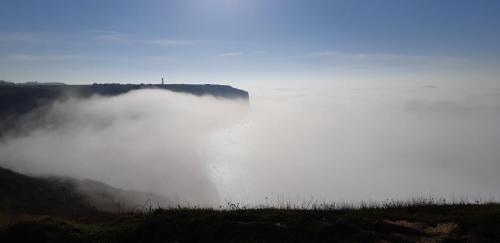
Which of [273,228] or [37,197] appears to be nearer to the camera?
[273,228]

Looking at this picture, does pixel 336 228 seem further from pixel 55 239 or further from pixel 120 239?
pixel 55 239

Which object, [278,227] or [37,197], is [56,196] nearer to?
[37,197]

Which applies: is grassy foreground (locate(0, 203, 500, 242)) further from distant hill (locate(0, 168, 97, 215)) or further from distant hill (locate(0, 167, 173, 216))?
distant hill (locate(0, 168, 97, 215))

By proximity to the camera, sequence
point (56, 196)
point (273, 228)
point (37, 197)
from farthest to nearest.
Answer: point (56, 196)
point (37, 197)
point (273, 228)

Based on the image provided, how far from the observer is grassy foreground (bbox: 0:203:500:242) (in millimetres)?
13016

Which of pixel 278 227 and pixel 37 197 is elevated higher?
pixel 278 227

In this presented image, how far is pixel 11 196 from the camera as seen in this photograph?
6384 cm

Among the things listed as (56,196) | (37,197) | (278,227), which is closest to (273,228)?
(278,227)

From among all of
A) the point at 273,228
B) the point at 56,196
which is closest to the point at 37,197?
the point at 56,196

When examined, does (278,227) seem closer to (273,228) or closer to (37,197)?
(273,228)

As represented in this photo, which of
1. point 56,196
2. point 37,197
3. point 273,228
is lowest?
point 56,196

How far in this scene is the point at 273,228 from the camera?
1351cm

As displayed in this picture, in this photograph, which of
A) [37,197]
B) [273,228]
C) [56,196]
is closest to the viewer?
[273,228]

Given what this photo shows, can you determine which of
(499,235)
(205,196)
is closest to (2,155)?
(205,196)
